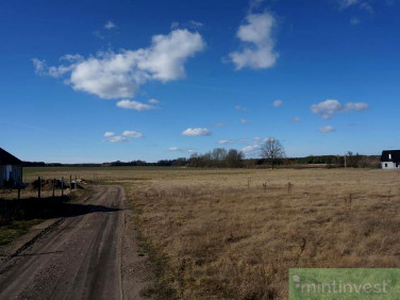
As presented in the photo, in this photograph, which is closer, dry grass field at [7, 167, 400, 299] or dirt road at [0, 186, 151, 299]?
dirt road at [0, 186, 151, 299]

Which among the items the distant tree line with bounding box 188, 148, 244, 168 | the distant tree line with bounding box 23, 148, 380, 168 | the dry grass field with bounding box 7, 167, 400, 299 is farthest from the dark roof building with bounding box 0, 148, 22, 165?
the distant tree line with bounding box 188, 148, 244, 168

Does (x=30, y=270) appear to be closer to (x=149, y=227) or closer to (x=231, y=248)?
(x=231, y=248)

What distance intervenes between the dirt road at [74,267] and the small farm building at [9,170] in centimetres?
2805

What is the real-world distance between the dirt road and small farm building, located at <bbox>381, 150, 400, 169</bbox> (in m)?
104

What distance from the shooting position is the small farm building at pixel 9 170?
38.1 m

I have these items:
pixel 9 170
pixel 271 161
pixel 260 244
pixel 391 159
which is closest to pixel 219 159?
pixel 271 161

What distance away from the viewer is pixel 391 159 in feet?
334

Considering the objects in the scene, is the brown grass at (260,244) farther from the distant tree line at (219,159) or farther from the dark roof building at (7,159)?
the distant tree line at (219,159)

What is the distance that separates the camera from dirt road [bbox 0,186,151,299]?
21.5ft

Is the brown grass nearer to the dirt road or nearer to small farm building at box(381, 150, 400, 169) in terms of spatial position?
the dirt road

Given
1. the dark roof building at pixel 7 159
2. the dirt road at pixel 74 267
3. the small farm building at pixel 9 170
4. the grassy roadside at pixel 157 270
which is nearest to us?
the grassy roadside at pixel 157 270

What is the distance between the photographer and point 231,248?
9.76 metres

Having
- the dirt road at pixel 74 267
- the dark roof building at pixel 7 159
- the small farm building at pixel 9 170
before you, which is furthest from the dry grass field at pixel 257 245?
the dark roof building at pixel 7 159

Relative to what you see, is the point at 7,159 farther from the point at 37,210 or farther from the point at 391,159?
the point at 391,159
